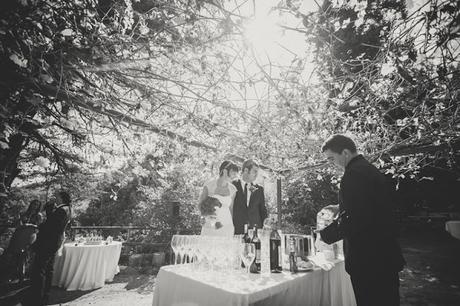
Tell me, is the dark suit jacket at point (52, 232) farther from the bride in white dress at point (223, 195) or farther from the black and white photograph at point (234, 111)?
the bride in white dress at point (223, 195)

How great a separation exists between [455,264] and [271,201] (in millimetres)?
7062

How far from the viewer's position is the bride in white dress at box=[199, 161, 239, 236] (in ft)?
11.5

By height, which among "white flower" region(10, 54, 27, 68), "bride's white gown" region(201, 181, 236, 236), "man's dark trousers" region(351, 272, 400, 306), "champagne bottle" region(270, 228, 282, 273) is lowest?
"man's dark trousers" region(351, 272, 400, 306)

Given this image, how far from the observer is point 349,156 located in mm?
2389

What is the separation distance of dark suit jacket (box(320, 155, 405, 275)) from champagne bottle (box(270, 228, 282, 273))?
1.53 feet

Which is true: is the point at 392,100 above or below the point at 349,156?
above

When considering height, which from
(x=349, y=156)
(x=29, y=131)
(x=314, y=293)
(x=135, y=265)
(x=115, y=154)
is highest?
(x=29, y=131)

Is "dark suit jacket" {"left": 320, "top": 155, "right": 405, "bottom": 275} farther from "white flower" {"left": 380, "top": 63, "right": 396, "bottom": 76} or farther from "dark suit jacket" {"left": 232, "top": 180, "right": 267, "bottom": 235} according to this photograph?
"dark suit jacket" {"left": 232, "top": 180, "right": 267, "bottom": 235}

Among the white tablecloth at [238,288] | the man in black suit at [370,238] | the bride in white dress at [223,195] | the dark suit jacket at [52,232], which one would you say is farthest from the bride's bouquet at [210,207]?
the dark suit jacket at [52,232]

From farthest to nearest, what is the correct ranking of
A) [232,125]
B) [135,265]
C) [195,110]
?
1. [135,265]
2. [232,125]
3. [195,110]

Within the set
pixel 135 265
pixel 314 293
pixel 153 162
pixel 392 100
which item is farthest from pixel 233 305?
pixel 135 265

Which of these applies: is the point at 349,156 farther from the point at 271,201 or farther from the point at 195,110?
the point at 271,201

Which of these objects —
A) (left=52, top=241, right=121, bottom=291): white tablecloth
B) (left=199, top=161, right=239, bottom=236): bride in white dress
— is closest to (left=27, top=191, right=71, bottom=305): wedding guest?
(left=52, top=241, right=121, bottom=291): white tablecloth

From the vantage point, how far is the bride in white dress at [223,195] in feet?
11.5
